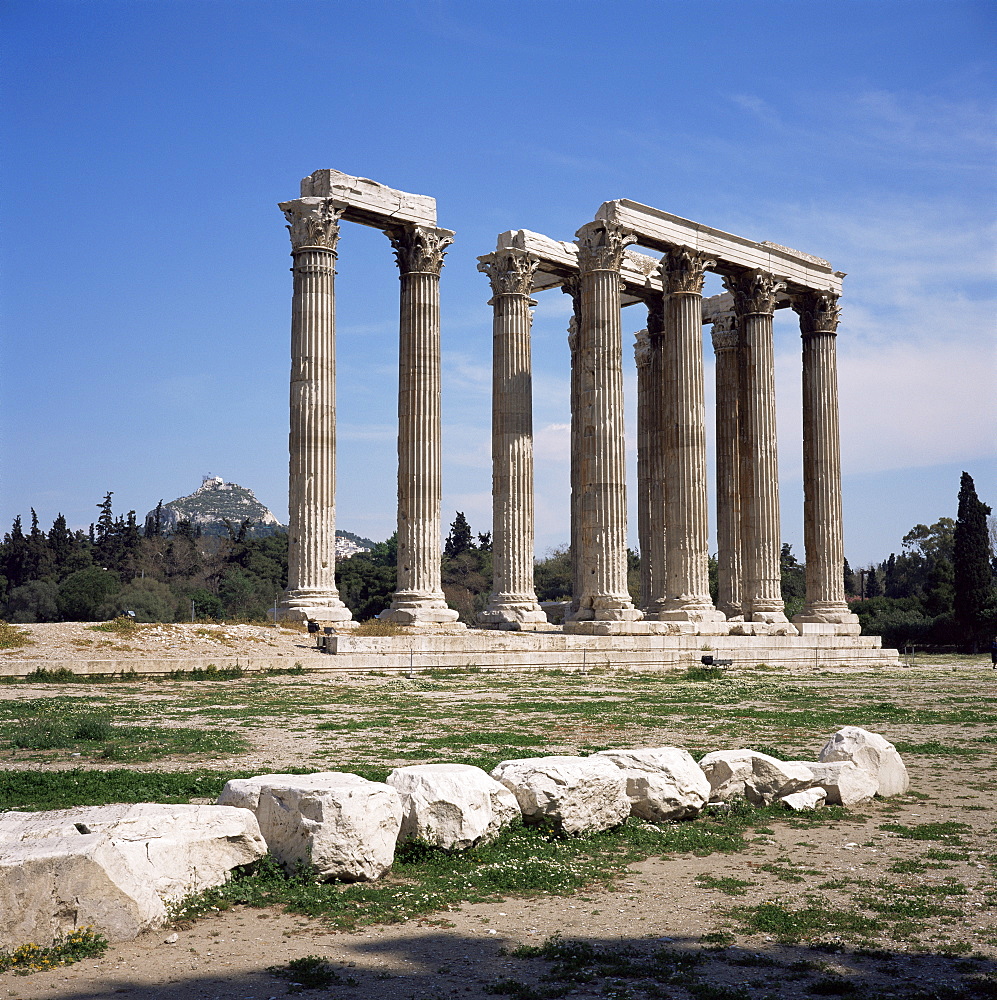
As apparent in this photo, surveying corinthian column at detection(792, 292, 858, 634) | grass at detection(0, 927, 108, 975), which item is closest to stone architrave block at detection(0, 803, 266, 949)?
grass at detection(0, 927, 108, 975)

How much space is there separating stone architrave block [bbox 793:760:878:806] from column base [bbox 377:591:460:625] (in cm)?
2616

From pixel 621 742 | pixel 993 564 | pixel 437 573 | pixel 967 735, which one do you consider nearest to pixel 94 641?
pixel 437 573

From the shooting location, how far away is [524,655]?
33719mm

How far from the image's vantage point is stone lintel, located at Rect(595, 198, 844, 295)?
4147cm

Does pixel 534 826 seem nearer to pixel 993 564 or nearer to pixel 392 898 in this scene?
pixel 392 898

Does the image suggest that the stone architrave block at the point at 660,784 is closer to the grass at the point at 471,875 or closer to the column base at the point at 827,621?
the grass at the point at 471,875

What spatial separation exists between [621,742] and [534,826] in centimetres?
595

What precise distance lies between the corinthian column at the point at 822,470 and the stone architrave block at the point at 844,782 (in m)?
36.8

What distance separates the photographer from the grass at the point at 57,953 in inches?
263

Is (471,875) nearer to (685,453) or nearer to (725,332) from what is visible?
(685,453)

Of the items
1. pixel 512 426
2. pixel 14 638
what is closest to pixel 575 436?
pixel 512 426

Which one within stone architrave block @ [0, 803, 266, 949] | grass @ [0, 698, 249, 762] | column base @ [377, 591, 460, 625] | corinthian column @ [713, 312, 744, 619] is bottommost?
grass @ [0, 698, 249, 762]

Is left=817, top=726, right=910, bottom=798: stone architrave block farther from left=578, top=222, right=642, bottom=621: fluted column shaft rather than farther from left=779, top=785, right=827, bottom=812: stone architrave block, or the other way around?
left=578, top=222, right=642, bottom=621: fluted column shaft

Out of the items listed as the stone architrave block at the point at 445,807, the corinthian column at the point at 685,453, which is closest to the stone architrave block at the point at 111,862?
the stone architrave block at the point at 445,807
